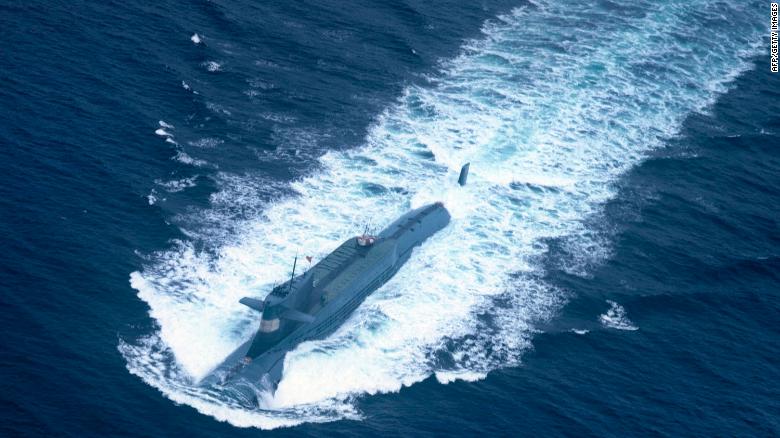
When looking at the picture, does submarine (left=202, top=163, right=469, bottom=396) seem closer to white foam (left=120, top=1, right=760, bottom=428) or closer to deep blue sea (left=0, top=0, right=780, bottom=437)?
white foam (left=120, top=1, right=760, bottom=428)

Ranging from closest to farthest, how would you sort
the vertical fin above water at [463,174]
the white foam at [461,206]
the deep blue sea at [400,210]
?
the deep blue sea at [400,210] → the white foam at [461,206] → the vertical fin above water at [463,174]

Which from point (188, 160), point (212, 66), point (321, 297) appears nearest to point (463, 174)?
point (321, 297)

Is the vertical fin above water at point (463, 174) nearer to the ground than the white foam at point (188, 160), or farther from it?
farther from it

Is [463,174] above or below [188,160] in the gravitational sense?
above

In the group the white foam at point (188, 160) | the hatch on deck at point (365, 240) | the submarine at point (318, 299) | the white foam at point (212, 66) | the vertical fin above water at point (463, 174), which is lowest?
the submarine at point (318, 299)

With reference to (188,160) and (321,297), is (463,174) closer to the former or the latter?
(321,297)

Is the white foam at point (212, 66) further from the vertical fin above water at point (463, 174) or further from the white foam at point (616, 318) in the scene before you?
the white foam at point (616, 318)

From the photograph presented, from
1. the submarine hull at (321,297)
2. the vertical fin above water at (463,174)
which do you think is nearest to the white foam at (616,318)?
the submarine hull at (321,297)
